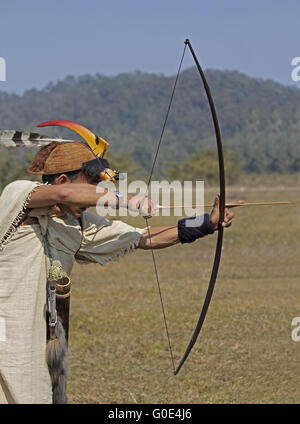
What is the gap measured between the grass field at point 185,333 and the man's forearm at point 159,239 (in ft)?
2.21

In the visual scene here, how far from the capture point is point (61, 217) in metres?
3.51

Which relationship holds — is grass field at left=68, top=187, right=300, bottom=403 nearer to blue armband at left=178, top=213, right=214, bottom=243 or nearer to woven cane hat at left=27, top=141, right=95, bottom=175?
blue armband at left=178, top=213, right=214, bottom=243

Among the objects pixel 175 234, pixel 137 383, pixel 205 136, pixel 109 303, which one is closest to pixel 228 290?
pixel 109 303

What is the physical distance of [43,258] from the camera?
135 inches

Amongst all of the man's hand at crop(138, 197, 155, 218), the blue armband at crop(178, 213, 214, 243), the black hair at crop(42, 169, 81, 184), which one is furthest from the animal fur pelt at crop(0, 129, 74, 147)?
the blue armband at crop(178, 213, 214, 243)

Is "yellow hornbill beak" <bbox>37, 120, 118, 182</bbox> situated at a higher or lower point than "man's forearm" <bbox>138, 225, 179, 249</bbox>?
higher

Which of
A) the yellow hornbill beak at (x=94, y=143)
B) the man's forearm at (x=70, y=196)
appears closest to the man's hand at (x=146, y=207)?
the man's forearm at (x=70, y=196)

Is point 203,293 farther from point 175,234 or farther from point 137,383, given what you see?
point 175,234

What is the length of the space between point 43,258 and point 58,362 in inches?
19.7

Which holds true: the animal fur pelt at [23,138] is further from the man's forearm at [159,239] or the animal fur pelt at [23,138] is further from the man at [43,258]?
the man's forearm at [159,239]

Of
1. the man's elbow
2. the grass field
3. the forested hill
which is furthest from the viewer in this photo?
Answer: the forested hill

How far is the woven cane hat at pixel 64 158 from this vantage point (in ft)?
11.4

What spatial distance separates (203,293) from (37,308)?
6.90 metres

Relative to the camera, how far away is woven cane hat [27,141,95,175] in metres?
3.48
